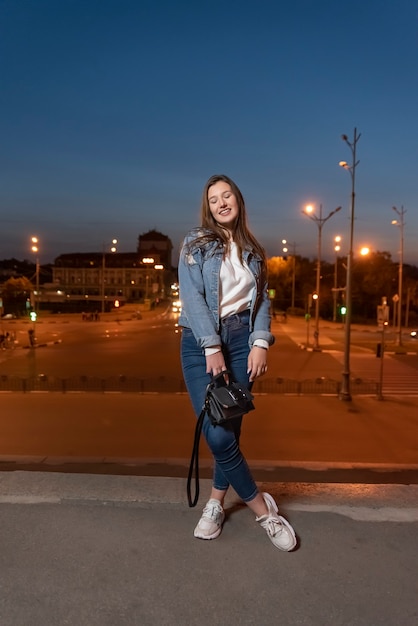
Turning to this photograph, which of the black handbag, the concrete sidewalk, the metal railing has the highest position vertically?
the black handbag

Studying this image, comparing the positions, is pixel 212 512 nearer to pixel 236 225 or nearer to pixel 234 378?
pixel 234 378

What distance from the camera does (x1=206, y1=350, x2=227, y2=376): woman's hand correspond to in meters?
2.62

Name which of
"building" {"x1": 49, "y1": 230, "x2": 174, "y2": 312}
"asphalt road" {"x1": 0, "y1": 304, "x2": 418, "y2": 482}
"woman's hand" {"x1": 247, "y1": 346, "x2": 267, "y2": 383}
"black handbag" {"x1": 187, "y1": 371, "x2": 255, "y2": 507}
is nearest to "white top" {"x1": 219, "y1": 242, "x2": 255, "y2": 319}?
"woman's hand" {"x1": 247, "y1": 346, "x2": 267, "y2": 383}

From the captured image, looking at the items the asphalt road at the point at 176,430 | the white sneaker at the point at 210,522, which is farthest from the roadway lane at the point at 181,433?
the white sneaker at the point at 210,522

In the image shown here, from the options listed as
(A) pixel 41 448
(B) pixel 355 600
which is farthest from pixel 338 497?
(A) pixel 41 448

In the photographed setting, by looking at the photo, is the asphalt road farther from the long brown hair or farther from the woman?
the long brown hair

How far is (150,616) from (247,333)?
1.42 m

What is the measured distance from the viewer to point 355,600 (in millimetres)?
2186

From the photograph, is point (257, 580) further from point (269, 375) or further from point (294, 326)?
point (294, 326)

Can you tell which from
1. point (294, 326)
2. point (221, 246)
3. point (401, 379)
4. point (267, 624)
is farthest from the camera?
point (294, 326)

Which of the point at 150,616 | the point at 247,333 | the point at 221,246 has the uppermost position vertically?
Answer: the point at 221,246

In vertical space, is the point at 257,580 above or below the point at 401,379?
above

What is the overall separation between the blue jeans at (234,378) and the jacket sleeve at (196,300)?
0.15m

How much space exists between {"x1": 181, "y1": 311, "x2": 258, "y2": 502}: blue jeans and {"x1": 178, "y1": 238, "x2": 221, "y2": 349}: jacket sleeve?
151 millimetres
